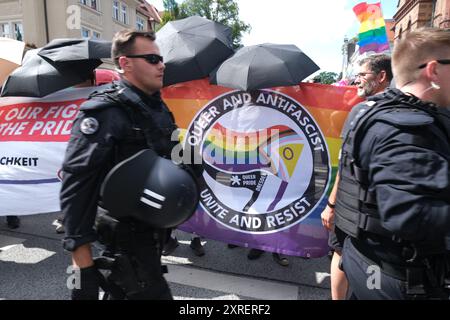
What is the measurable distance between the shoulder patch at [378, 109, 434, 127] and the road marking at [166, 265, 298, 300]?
2.12 m

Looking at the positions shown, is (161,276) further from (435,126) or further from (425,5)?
(425,5)

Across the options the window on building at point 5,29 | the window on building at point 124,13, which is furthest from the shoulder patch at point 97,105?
the window on building at point 124,13

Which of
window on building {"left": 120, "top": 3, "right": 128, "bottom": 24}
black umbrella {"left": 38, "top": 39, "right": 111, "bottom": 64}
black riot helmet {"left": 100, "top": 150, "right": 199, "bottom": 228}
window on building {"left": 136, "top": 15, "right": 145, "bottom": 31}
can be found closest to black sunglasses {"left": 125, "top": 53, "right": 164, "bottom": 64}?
black riot helmet {"left": 100, "top": 150, "right": 199, "bottom": 228}

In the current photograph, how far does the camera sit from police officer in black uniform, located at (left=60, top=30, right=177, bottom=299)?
150 centimetres

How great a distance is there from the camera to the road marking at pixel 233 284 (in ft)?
9.66

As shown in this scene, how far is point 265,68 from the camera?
3.02m

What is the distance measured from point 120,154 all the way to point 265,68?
1.84 metres

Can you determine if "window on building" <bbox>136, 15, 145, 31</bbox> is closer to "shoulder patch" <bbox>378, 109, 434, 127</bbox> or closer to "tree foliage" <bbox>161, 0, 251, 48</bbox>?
"tree foliage" <bbox>161, 0, 251, 48</bbox>

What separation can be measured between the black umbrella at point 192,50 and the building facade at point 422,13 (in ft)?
63.8

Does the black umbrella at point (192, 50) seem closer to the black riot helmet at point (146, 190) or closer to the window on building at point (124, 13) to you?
the black riot helmet at point (146, 190)

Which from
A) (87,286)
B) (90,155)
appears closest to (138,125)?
(90,155)

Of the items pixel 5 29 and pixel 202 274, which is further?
pixel 5 29

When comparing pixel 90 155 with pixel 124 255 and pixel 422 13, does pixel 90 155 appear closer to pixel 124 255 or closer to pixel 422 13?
pixel 124 255

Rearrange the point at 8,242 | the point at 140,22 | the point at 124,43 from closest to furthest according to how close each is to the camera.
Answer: the point at 124,43 → the point at 8,242 → the point at 140,22
